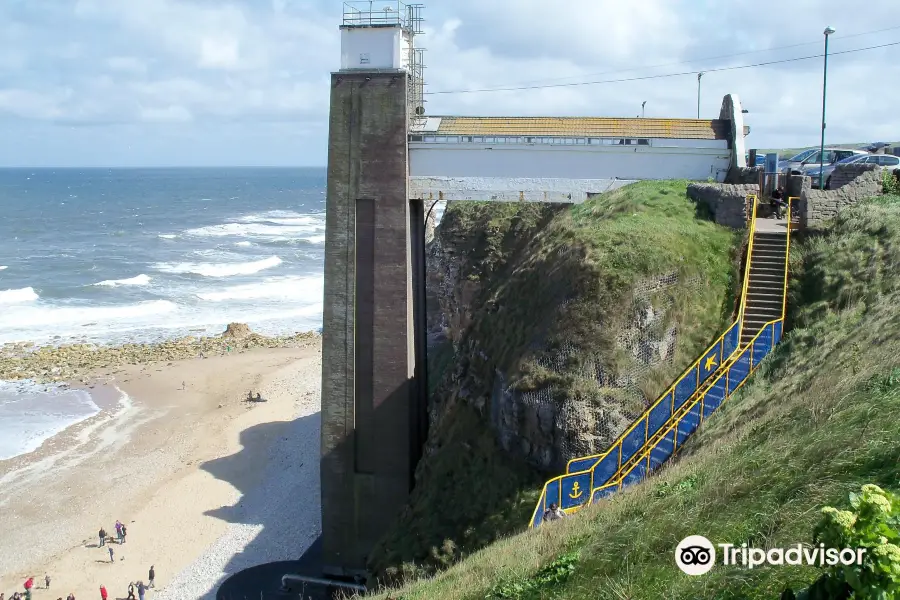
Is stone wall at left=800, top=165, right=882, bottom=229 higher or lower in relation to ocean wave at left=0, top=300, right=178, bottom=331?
higher

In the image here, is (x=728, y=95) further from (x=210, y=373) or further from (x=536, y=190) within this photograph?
(x=210, y=373)

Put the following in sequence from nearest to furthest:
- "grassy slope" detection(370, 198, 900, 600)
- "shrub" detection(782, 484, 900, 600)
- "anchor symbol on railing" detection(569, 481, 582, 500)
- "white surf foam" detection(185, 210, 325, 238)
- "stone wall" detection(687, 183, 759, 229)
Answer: "shrub" detection(782, 484, 900, 600) → "grassy slope" detection(370, 198, 900, 600) → "anchor symbol on railing" detection(569, 481, 582, 500) → "stone wall" detection(687, 183, 759, 229) → "white surf foam" detection(185, 210, 325, 238)

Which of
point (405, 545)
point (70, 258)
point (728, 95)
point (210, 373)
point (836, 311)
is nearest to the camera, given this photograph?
point (836, 311)

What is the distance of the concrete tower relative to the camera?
843 inches

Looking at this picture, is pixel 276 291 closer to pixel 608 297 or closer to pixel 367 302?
pixel 367 302

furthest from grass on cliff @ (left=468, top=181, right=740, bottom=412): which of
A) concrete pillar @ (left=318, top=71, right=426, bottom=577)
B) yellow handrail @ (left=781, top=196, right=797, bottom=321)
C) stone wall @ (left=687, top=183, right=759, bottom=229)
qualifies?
concrete pillar @ (left=318, top=71, right=426, bottom=577)

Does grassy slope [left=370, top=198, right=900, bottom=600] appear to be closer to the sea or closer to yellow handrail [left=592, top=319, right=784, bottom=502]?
yellow handrail [left=592, top=319, right=784, bottom=502]

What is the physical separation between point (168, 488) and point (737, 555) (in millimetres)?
26437

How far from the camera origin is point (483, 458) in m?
17.2

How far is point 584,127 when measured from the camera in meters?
23.0

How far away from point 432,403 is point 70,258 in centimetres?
7139

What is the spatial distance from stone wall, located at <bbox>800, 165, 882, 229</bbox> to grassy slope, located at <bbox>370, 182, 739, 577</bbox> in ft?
5.58

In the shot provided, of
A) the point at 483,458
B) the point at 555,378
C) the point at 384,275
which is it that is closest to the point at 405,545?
the point at 483,458

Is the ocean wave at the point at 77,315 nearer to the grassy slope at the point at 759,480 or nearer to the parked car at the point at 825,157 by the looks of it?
the parked car at the point at 825,157
